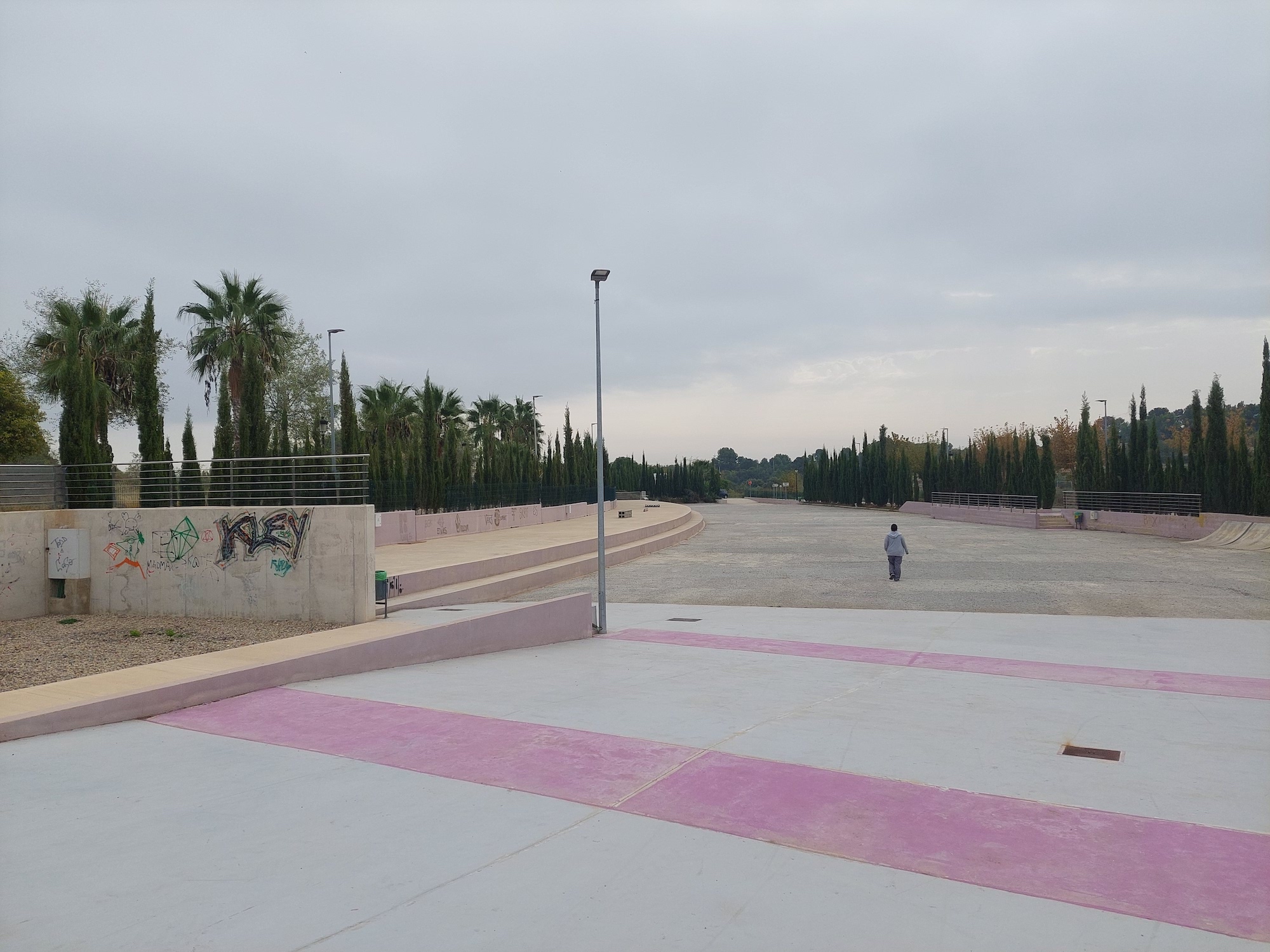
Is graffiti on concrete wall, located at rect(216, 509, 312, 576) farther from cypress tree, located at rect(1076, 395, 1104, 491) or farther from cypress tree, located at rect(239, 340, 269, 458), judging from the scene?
cypress tree, located at rect(1076, 395, 1104, 491)

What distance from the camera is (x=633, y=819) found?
615 centimetres

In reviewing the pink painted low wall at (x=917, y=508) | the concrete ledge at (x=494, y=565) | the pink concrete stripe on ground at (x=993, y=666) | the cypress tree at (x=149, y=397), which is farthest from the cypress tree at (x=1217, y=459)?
the cypress tree at (x=149, y=397)

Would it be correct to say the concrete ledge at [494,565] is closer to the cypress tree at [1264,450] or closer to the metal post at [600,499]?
the metal post at [600,499]

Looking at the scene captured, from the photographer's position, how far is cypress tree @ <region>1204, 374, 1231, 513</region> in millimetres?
41156

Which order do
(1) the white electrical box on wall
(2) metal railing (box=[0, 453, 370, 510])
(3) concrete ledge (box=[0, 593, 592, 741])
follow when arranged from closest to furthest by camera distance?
(3) concrete ledge (box=[0, 593, 592, 741]) < (2) metal railing (box=[0, 453, 370, 510]) < (1) the white electrical box on wall

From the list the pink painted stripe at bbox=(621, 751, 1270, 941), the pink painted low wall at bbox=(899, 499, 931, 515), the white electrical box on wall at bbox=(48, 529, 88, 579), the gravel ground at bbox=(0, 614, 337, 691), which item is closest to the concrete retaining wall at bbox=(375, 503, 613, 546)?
the gravel ground at bbox=(0, 614, 337, 691)

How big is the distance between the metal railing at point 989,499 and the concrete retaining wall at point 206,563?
49060 mm

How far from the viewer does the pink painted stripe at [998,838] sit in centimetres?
497

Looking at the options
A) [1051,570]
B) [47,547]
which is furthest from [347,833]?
[1051,570]

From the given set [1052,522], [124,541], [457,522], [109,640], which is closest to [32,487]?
[124,541]

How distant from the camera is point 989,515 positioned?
2005 inches

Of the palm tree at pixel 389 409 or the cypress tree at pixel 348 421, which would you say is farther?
the palm tree at pixel 389 409

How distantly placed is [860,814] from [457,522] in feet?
95.4

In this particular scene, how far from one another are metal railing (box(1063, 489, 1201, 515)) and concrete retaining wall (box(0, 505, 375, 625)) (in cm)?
4187
